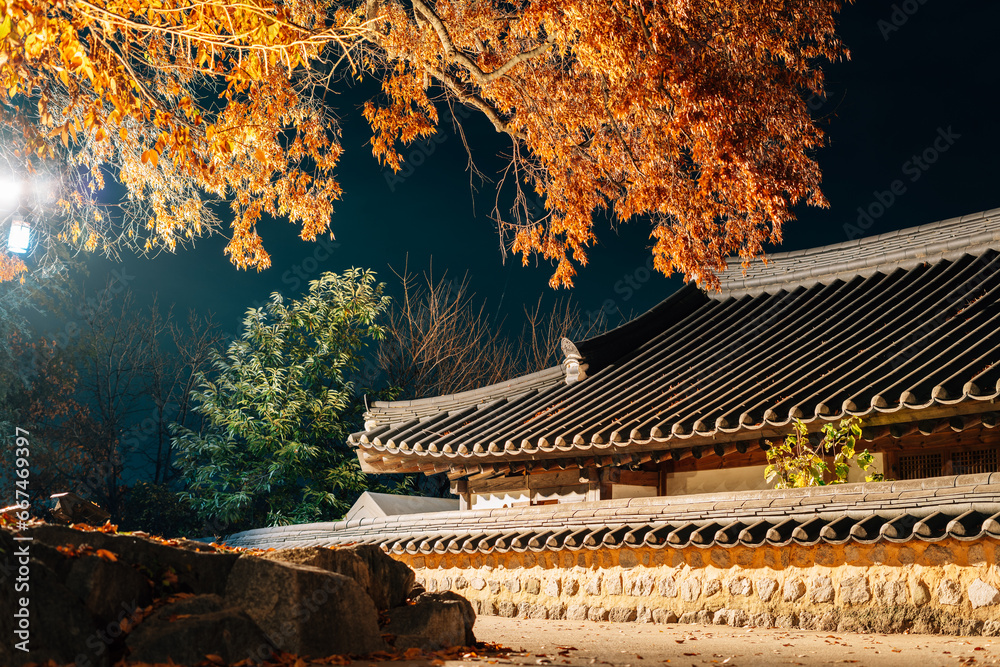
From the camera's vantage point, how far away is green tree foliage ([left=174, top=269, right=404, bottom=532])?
16703mm

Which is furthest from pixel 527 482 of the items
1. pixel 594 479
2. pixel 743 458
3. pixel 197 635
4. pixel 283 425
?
pixel 283 425

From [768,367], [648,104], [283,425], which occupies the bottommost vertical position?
[283,425]

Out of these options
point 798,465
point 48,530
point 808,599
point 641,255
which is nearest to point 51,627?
point 48,530

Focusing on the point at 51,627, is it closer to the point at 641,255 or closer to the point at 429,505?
the point at 429,505

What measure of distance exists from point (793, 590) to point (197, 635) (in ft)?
16.5

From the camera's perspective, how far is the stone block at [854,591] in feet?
21.0

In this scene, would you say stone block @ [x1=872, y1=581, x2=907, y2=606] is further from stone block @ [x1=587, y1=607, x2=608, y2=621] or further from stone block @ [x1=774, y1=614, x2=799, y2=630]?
stone block @ [x1=587, y1=607, x2=608, y2=621]

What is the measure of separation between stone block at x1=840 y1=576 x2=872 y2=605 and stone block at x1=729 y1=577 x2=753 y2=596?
822mm

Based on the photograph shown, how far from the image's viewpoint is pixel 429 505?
1488cm

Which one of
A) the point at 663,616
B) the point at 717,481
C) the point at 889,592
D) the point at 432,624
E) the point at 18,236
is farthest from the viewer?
the point at 18,236

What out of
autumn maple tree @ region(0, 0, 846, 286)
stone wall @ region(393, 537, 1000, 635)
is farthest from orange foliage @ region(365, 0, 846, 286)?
stone wall @ region(393, 537, 1000, 635)

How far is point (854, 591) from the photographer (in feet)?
21.1

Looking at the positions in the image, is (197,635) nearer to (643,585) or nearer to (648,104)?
(643,585)

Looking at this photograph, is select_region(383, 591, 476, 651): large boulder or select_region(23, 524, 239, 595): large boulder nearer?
select_region(23, 524, 239, 595): large boulder
